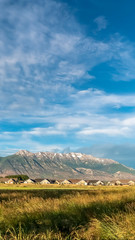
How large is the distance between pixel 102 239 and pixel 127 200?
587cm

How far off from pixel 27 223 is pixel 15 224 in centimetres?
47

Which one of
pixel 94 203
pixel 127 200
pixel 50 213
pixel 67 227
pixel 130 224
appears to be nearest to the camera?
pixel 130 224

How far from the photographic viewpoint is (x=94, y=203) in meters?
10.4

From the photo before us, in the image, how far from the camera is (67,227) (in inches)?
307

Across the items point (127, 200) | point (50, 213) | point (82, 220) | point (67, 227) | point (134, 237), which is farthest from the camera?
point (127, 200)

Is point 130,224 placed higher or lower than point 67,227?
higher

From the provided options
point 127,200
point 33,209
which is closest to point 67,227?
point 33,209

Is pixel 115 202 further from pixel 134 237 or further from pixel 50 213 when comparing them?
pixel 134 237

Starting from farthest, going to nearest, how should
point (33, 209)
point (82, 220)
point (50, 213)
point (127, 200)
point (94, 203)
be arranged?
1. point (127, 200)
2. point (94, 203)
3. point (33, 209)
4. point (50, 213)
5. point (82, 220)

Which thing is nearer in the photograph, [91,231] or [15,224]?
[91,231]

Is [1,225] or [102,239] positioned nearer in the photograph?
[102,239]

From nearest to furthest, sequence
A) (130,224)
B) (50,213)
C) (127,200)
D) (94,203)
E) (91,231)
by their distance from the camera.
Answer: (130,224), (91,231), (50,213), (94,203), (127,200)

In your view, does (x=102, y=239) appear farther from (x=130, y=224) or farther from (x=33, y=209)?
(x=33, y=209)

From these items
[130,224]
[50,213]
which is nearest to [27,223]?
[50,213]
